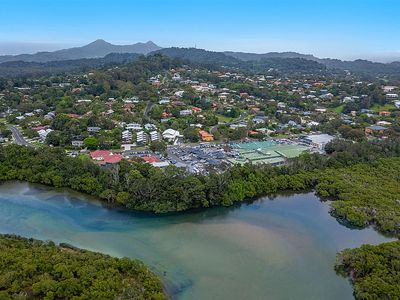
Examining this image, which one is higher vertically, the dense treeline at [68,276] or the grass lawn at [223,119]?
the dense treeline at [68,276]

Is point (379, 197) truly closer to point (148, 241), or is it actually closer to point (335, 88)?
point (148, 241)

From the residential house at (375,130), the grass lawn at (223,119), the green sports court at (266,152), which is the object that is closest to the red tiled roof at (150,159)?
the green sports court at (266,152)

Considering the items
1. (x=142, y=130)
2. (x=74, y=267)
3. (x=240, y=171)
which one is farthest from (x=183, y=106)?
(x=74, y=267)

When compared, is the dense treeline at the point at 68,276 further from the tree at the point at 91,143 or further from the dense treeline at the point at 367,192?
the tree at the point at 91,143

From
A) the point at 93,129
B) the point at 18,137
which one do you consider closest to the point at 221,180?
the point at 93,129

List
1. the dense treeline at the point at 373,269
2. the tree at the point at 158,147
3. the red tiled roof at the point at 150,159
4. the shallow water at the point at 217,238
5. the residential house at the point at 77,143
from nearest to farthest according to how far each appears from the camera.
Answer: the dense treeline at the point at 373,269 → the shallow water at the point at 217,238 → the red tiled roof at the point at 150,159 → the tree at the point at 158,147 → the residential house at the point at 77,143

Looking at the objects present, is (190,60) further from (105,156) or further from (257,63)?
(105,156)

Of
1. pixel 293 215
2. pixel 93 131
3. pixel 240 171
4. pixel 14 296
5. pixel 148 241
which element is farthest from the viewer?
pixel 93 131
